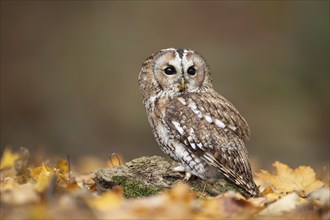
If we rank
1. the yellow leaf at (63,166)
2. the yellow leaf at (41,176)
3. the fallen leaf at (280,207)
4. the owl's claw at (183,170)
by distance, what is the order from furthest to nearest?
the yellow leaf at (63,166)
the owl's claw at (183,170)
the yellow leaf at (41,176)
the fallen leaf at (280,207)

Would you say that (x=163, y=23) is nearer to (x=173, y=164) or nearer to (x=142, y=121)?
(x=142, y=121)

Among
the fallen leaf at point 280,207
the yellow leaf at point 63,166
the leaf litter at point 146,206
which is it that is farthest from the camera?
the yellow leaf at point 63,166

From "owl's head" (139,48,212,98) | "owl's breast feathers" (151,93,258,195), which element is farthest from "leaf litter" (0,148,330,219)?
"owl's head" (139,48,212,98)

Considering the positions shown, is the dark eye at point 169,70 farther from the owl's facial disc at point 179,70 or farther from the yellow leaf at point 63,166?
the yellow leaf at point 63,166

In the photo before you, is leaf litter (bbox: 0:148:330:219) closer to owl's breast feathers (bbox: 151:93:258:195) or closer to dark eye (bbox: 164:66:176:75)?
owl's breast feathers (bbox: 151:93:258:195)

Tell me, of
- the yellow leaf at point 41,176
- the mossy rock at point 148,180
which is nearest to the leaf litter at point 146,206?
the yellow leaf at point 41,176

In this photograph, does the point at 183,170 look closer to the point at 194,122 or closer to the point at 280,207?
Result: the point at 194,122

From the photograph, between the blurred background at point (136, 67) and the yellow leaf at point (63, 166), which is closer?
the yellow leaf at point (63, 166)

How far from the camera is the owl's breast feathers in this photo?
17.9 feet

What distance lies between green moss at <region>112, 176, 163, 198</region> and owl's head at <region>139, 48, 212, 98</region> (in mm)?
1023

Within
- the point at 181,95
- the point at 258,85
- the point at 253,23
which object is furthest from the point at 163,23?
the point at 181,95

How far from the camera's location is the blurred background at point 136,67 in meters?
14.7

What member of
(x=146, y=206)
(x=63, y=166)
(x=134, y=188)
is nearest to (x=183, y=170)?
(x=134, y=188)

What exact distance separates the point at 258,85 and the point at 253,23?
2979mm
